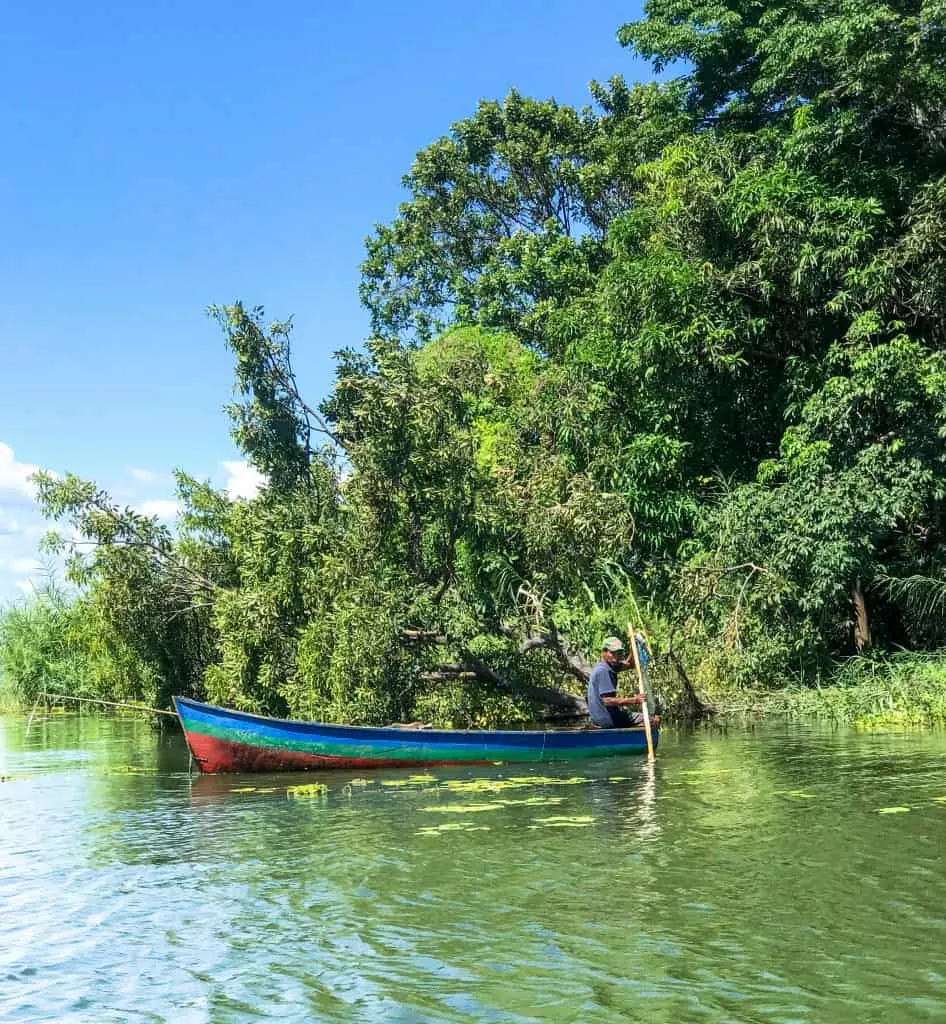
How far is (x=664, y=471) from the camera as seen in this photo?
22734 mm

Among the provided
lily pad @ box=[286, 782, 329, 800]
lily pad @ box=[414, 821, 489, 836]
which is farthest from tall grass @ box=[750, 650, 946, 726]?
lily pad @ box=[414, 821, 489, 836]

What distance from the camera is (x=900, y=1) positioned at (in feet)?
69.6

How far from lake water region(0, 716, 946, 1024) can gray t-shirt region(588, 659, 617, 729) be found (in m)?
1.28

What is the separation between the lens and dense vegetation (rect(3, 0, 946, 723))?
17.7 meters

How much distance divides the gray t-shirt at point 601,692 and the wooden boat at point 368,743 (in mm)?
460

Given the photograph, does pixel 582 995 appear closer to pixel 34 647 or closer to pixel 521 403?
pixel 521 403

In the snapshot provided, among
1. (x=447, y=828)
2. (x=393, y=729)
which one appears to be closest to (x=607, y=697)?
(x=393, y=729)

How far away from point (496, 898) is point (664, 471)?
15.2 m

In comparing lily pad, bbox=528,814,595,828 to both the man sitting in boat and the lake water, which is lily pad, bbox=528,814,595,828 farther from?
the man sitting in boat

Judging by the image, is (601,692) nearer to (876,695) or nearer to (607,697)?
(607,697)

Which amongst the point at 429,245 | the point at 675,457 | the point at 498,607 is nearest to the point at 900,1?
the point at 675,457

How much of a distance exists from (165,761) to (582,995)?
14133 millimetres

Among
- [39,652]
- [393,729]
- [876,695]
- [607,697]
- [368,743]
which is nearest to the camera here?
[393,729]

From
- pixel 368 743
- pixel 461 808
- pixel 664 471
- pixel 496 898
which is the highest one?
pixel 664 471
